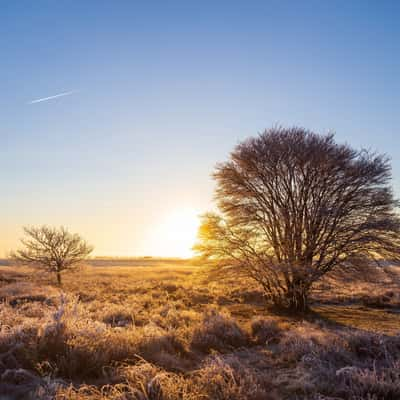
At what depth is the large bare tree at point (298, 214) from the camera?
12.5 meters

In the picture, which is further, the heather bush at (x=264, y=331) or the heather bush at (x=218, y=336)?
the heather bush at (x=264, y=331)

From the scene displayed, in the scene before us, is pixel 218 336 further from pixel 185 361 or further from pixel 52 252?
pixel 52 252

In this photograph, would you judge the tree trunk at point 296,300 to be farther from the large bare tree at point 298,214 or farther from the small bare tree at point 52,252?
the small bare tree at point 52,252

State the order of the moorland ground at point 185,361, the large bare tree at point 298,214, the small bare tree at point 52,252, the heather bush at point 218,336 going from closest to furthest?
the moorland ground at point 185,361, the heather bush at point 218,336, the large bare tree at point 298,214, the small bare tree at point 52,252

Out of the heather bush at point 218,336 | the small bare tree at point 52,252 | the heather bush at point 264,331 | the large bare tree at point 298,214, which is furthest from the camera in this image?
the small bare tree at point 52,252

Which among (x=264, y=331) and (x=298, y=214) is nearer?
(x=264, y=331)

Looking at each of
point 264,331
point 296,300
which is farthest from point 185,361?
point 296,300

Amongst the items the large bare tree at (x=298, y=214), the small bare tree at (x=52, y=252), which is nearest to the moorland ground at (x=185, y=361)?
the large bare tree at (x=298, y=214)

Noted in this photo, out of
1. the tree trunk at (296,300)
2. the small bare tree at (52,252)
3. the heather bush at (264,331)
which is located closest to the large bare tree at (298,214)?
the tree trunk at (296,300)

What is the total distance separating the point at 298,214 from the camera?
1353 cm

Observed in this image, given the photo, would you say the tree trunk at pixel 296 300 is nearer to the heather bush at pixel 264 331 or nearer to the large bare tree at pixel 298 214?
the large bare tree at pixel 298 214

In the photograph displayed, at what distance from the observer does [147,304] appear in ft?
48.8

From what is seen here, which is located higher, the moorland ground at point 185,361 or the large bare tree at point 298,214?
the large bare tree at point 298,214

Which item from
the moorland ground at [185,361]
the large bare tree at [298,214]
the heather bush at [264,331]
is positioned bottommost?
the heather bush at [264,331]
